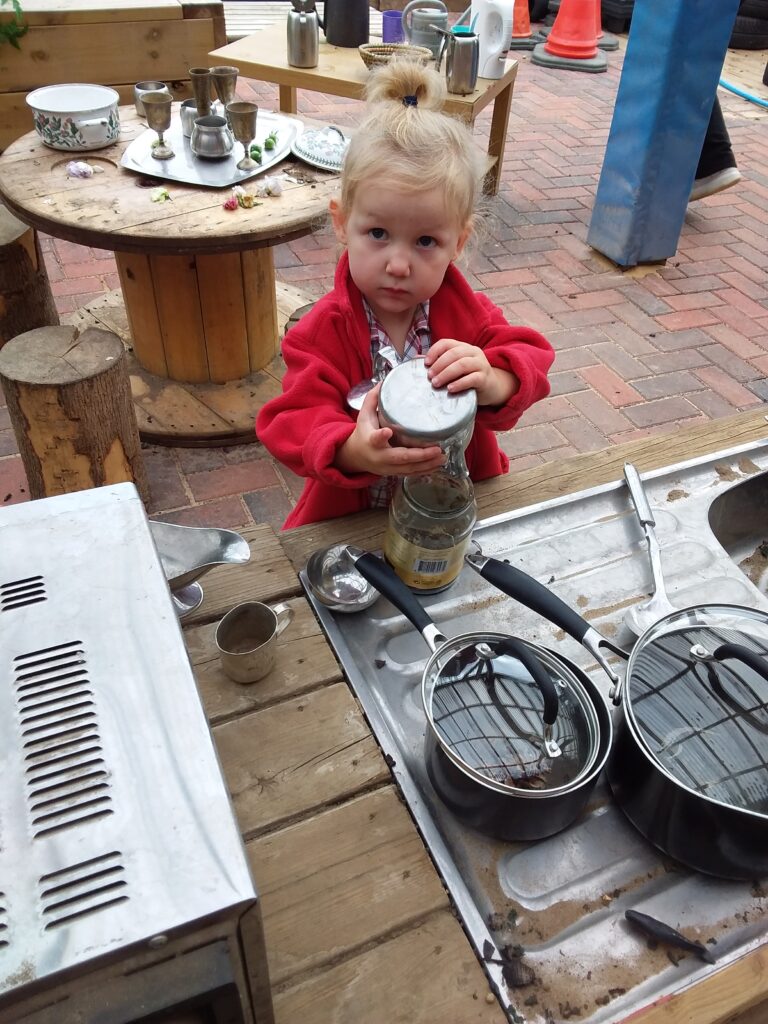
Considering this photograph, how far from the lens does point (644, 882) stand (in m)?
0.80

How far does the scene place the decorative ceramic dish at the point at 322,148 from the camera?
2.63m

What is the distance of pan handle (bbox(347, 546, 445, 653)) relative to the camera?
2.98ft

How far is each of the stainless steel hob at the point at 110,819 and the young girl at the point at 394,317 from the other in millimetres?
436

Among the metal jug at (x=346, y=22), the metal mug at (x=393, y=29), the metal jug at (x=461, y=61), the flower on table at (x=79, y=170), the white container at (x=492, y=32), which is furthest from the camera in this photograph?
the metal mug at (x=393, y=29)

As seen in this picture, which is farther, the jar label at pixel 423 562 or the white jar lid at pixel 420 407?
the jar label at pixel 423 562

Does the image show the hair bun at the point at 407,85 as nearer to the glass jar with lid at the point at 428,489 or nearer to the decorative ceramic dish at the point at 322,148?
the glass jar with lid at the point at 428,489

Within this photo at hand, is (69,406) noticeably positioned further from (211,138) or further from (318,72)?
(318,72)

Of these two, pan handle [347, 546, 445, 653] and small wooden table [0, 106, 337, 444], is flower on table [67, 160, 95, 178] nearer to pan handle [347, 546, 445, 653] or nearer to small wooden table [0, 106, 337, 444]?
small wooden table [0, 106, 337, 444]

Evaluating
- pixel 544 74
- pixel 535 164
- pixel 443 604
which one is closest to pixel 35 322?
pixel 443 604

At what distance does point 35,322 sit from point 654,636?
275cm

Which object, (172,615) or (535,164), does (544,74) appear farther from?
(172,615)

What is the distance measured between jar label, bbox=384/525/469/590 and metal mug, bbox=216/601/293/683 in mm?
168

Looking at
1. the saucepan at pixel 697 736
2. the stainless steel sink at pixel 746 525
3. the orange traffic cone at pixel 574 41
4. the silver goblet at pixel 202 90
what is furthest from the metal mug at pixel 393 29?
the saucepan at pixel 697 736

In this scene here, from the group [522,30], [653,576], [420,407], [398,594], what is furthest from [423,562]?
[522,30]
